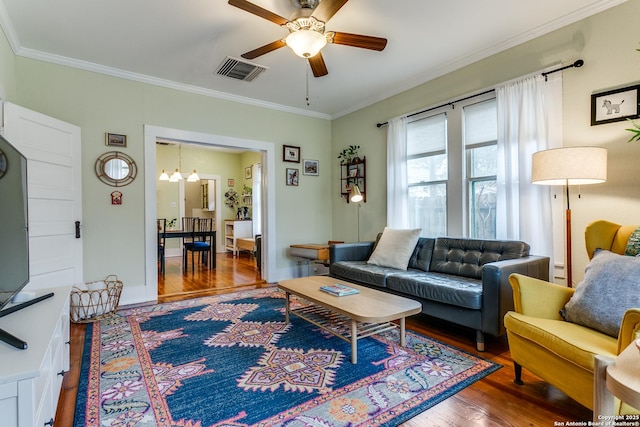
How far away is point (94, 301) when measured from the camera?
3287 mm

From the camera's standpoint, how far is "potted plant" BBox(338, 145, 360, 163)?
16.4 feet

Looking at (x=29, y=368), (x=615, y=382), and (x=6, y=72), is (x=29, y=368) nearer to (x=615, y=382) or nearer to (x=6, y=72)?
(x=615, y=382)

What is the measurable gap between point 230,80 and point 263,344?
3157 millimetres

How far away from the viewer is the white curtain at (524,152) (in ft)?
9.40

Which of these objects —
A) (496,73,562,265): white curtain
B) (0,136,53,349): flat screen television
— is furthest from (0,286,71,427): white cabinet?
(496,73,562,265): white curtain

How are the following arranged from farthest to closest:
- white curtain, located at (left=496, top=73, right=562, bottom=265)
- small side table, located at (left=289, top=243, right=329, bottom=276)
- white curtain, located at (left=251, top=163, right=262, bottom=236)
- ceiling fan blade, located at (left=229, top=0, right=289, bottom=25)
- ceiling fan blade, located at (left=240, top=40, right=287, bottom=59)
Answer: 1. white curtain, located at (left=251, top=163, right=262, bottom=236)
2. small side table, located at (left=289, top=243, right=329, bottom=276)
3. white curtain, located at (left=496, top=73, right=562, bottom=265)
4. ceiling fan blade, located at (left=240, top=40, right=287, bottom=59)
5. ceiling fan blade, located at (left=229, top=0, right=289, bottom=25)

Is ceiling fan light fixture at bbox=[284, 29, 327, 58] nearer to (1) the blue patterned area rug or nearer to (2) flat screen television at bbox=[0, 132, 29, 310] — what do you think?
(2) flat screen television at bbox=[0, 132, 29, 310]

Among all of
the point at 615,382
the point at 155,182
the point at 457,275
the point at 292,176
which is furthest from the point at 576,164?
the point at 155,182

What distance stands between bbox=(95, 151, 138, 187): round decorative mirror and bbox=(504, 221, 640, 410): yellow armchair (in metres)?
4.00

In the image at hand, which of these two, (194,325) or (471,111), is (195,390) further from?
(471,111)

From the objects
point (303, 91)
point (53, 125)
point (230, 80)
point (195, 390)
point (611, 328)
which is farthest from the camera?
point (303, 91)

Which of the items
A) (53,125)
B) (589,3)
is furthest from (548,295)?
(53,125)

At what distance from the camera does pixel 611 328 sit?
5.20ft

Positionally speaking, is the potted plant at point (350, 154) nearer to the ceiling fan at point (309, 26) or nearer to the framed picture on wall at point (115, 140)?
the ceiling fan at point (309, 26)
